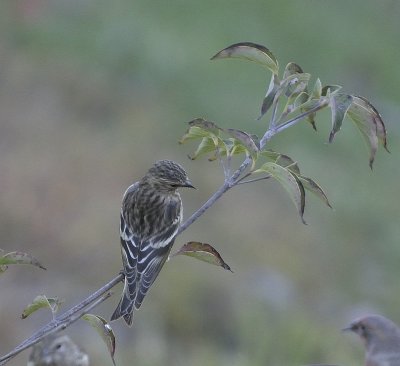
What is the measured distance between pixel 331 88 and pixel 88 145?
32.5ft

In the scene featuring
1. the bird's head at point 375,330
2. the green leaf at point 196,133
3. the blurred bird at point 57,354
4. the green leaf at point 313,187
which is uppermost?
the green leaf at point 196,133

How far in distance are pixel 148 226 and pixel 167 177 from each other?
0.25 meters

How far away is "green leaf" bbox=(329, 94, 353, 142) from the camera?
2977 millimetres

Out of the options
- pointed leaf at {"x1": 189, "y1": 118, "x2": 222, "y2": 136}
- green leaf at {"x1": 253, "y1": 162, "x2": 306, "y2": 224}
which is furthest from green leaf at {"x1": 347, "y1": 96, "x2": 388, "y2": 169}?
pointed leaf at {"x1": 189, "y1": 118, "x2": 222, "y2": 136}

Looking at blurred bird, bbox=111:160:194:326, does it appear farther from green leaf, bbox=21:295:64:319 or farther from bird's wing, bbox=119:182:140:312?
green leaf, bbox=21:295:64:319

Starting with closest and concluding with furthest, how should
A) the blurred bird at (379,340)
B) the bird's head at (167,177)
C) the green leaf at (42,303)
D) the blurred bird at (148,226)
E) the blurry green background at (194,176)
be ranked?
the green leaf at (42,303)
the blurred bird at (379,340)
the blurred bird at (148,226)
the bird's head at (167,177)
the blurry green background at (194,176)

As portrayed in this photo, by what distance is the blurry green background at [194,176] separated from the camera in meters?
10.1

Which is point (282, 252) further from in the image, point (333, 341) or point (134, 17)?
point (134, 17)

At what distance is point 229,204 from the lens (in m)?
12.5

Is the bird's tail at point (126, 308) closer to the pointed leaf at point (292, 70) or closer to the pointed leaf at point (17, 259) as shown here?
the pointed leaf at point (17, 259)

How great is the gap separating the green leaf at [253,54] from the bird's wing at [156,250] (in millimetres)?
1539

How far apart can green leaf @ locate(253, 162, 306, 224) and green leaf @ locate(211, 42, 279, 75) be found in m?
0.32

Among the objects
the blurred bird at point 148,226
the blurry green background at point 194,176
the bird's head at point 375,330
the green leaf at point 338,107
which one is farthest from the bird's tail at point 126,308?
the blurry green background at point 194,176

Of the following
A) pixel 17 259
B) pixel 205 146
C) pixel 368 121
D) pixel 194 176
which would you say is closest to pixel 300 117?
pixel 368 121
